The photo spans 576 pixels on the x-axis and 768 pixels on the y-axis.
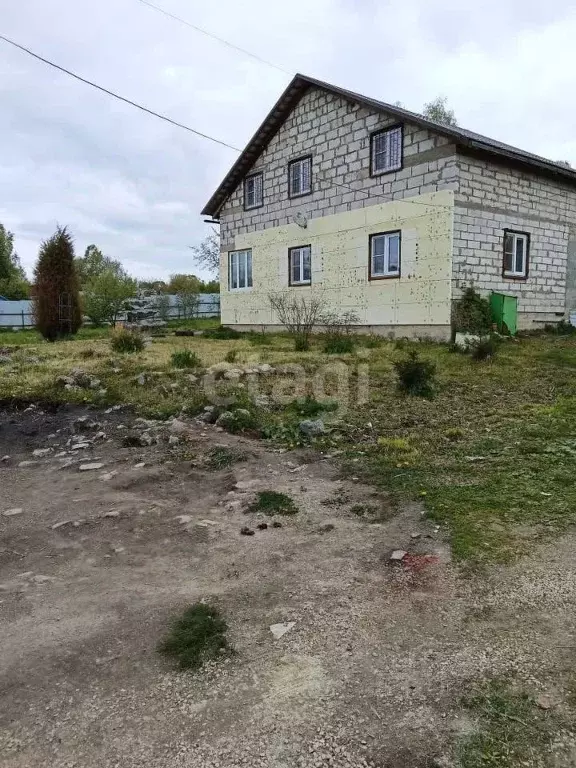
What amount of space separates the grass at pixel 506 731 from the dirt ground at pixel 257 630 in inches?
2.1

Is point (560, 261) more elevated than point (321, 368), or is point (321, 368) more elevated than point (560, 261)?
point (560, 261)

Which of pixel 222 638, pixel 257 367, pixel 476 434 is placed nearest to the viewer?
pixel 222 638

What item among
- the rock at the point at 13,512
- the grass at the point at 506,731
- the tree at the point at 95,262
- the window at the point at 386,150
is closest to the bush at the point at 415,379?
the rock at the point at 13,512

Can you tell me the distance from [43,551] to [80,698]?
55.9 inches

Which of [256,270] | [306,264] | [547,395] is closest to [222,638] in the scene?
[547,395]

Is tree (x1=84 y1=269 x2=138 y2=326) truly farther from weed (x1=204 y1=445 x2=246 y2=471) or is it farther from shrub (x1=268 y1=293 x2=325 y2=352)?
weed (x1=204 y1=445 x2=246 y2=471)

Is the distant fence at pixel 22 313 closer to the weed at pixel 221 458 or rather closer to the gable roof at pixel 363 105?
the gable roof at pixel 363 105

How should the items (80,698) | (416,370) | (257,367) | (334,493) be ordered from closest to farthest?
(80,698)
(334,493)
(416,370)
(257,367)

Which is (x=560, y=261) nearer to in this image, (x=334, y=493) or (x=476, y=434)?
(x=476, y=434)

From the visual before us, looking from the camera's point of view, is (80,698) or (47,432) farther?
(47,432)

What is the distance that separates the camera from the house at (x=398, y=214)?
12.3 metres

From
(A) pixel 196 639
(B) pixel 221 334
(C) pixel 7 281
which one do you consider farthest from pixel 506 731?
(C) pixel 7 281

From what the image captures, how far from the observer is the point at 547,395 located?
22.2ft

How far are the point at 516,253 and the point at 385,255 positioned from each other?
3.39m
